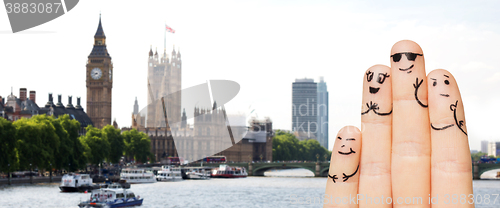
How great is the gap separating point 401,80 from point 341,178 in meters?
2.23

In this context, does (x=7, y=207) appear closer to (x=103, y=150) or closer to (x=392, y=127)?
(x=392, y=127)

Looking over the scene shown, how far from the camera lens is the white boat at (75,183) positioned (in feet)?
251

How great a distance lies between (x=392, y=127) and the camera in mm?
12445

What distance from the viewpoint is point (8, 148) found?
7419 cm

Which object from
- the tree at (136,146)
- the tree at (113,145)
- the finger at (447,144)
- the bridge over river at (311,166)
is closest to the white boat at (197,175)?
the bridge over river at (311,166)

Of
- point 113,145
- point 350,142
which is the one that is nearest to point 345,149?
point 350,142

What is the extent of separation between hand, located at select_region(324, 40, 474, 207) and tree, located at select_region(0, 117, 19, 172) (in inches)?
2616

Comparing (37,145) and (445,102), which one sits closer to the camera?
(445,102)

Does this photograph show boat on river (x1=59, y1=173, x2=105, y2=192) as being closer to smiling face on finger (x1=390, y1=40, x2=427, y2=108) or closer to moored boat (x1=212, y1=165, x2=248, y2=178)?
moored boat (x1=212, y1=165, x2=248, y2=178)

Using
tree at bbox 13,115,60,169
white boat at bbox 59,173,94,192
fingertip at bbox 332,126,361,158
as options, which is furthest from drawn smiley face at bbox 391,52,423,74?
tree at bbox 13,115,60,169

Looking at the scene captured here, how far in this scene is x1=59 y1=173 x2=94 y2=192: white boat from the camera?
A: 76506 millimetres

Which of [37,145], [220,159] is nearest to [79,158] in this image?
[37,145]

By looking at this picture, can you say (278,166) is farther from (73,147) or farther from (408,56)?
(408,56)

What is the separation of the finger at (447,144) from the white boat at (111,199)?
174 ft
